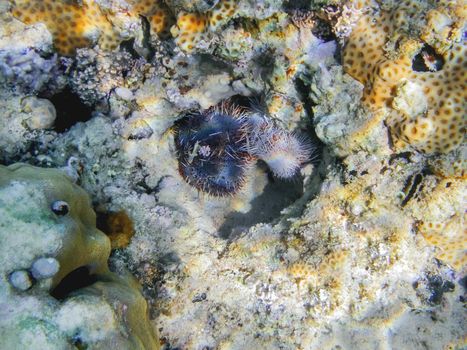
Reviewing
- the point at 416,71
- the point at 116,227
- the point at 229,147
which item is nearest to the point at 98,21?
the point at 229,147

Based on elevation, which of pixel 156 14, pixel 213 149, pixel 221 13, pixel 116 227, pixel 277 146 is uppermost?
pixel 221 13

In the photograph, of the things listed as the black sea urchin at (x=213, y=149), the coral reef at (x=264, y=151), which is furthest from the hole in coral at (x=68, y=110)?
the black sea urchin at (x=213, y=149)

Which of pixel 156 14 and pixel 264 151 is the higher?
pixel 156 14

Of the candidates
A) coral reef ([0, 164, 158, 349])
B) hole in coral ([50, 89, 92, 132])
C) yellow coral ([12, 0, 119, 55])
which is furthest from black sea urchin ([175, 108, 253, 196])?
coral reef ([0, 164, 158, 349])

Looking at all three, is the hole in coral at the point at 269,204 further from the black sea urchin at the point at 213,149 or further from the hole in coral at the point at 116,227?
the hole in coral at the point at 116,227

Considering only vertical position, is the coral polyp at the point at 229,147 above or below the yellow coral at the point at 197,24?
below

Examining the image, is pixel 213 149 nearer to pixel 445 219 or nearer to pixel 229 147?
pixel 229 147
